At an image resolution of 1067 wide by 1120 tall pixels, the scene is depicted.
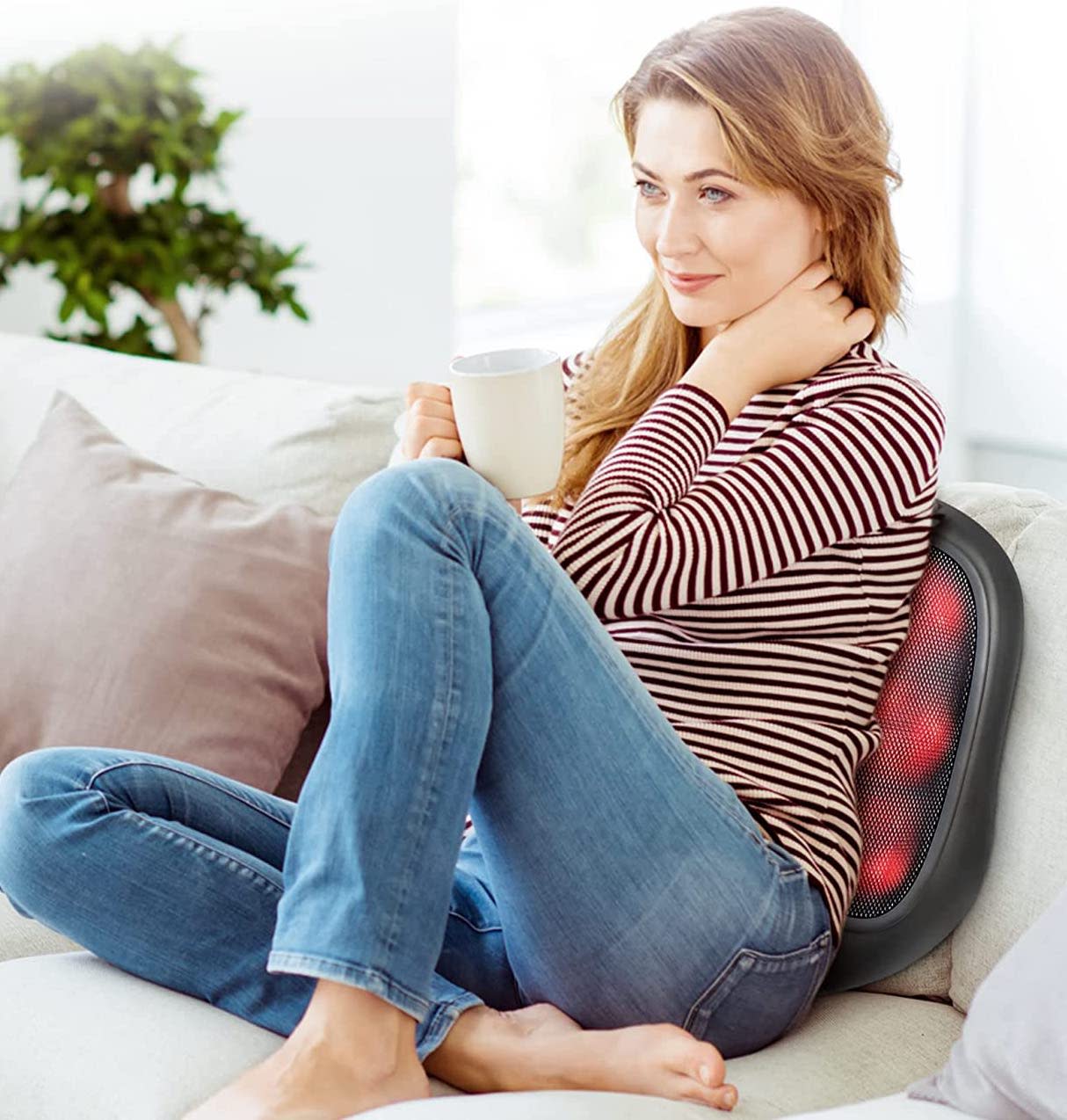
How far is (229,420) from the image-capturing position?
1.94 metres

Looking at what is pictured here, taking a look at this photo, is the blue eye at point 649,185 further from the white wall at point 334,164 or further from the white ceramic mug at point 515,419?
the white wall at point 334,164

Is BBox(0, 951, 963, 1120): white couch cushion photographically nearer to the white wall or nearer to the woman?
the woman

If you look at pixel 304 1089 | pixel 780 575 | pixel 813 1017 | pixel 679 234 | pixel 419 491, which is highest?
pixel 679 234

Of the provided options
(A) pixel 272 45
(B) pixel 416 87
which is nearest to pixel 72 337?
(A) pixel 272 45

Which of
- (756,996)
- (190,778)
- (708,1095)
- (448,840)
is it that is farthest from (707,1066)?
(190,778)

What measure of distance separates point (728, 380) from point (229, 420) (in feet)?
2.50

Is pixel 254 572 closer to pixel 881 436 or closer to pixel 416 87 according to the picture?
pixel 881 436

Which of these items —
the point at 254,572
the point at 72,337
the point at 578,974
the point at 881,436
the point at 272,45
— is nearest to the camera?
the point at 578,974

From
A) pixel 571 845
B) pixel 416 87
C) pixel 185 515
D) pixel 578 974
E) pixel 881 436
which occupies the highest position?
pixel 416 87

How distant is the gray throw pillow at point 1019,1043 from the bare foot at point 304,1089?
372mm

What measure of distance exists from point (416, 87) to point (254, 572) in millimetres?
2446

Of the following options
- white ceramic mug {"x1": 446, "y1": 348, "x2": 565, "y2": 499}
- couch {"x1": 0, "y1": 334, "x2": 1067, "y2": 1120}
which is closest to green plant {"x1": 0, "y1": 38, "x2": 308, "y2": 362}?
couch {"x1": 0, "y1": 334, "x2": 1067, "y2": 1120}

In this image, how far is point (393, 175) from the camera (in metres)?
3.83

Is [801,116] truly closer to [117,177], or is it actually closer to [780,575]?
[780,575]
